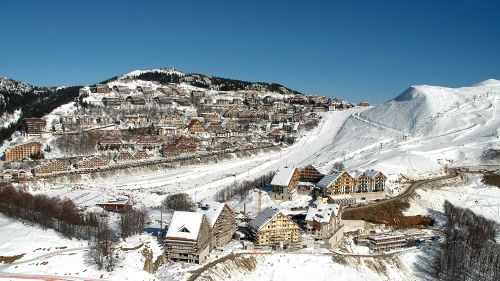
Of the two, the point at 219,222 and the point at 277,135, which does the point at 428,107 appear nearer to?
the point at 277,135

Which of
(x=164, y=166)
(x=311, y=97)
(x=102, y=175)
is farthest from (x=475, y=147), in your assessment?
(x=311, y=97)

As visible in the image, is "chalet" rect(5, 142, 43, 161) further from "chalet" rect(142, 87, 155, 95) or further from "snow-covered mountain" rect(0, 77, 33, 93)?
"snow-covered mountain" rect(0, 77, 33, 93)

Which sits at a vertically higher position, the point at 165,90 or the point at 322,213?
the point at 165,90

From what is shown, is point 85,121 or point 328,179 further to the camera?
point 85,121

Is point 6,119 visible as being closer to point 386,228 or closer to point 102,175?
point 102,175

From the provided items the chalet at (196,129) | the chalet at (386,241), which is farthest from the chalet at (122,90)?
the chalet at (386,241)

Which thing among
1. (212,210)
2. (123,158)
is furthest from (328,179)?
(123,158)
